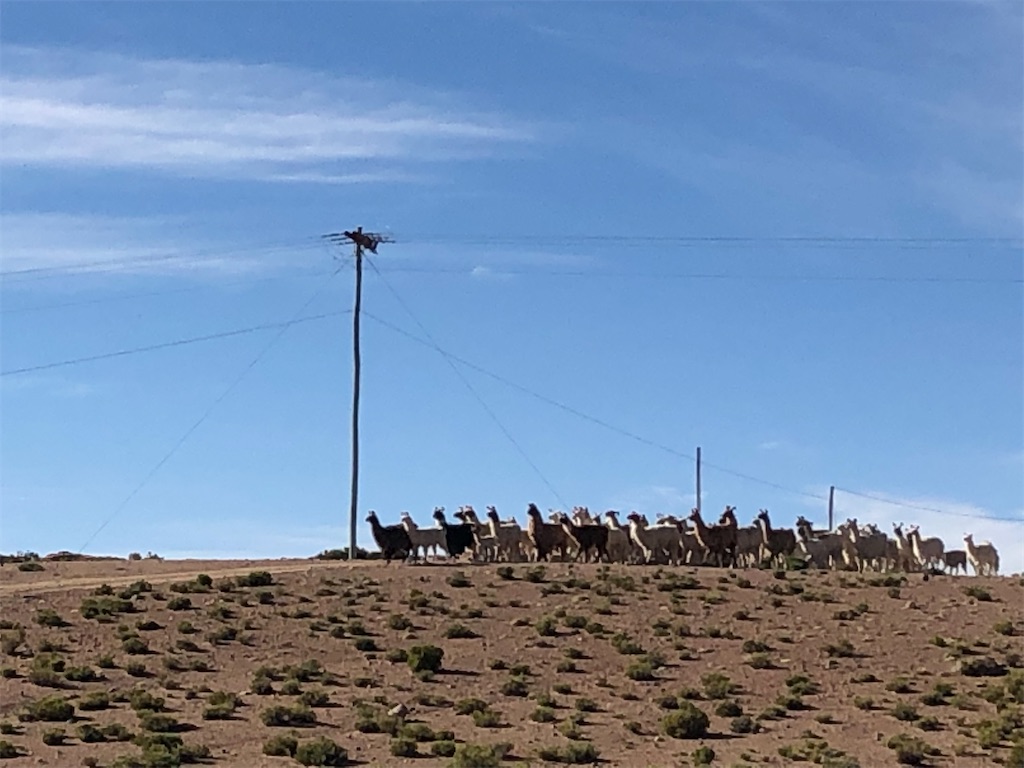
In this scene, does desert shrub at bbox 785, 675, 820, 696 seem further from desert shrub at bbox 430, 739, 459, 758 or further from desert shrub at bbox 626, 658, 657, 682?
desert shrub at bbox 430, 739, 459, 758

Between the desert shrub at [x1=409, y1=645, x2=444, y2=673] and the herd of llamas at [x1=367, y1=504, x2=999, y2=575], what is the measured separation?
1524cm

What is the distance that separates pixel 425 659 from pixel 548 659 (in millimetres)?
3332

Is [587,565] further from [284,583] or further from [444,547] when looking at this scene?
[284,583]

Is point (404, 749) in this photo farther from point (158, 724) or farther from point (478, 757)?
point (158, 724)

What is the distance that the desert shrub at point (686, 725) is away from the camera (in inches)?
1449

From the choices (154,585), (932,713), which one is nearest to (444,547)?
(154,585)

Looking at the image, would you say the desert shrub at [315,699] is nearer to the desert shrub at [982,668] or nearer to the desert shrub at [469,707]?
the desert shrub at [469,707]

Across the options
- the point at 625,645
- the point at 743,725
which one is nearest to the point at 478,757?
the point at 743,725

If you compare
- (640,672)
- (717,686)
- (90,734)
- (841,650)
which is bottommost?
(90,734)

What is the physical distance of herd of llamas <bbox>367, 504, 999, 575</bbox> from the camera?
5969cm

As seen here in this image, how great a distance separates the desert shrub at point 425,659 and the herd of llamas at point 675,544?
15.2 meters

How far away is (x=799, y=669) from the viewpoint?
4397 cm

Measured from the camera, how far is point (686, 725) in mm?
36844

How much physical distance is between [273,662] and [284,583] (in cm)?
968
